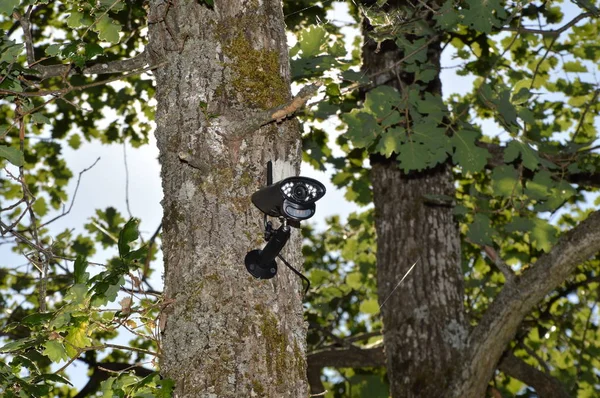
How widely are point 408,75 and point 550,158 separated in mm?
1406

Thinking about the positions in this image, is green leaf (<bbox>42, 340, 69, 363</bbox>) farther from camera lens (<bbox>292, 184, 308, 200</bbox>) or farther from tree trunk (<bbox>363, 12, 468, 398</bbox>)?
tree trunk (<bbox>363, 12, 468, 398</bbox>)

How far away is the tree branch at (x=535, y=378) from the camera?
5.25 m

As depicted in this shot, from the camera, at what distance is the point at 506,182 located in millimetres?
4316

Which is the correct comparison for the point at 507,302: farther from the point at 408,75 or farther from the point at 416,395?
the point at 408,75

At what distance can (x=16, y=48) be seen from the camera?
9.29ft

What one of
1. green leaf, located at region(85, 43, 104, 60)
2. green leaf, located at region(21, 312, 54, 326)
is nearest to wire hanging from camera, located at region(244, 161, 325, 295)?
green leaf, located at region(21, 312, 54, 326)

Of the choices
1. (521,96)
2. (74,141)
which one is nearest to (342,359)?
(521,96)

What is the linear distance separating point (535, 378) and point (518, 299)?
1288mm

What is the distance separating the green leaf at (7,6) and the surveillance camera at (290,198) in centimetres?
110

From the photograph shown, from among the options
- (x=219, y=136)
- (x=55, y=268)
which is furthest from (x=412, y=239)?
(x=55, y=268)

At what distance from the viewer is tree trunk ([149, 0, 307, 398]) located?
90.9 inches

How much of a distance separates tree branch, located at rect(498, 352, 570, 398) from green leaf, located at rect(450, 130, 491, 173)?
2014mm

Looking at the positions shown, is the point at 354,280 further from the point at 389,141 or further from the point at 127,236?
the point at 127,236

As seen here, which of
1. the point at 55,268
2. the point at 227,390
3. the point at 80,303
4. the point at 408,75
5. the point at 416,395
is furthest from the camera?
the point at 55,268
